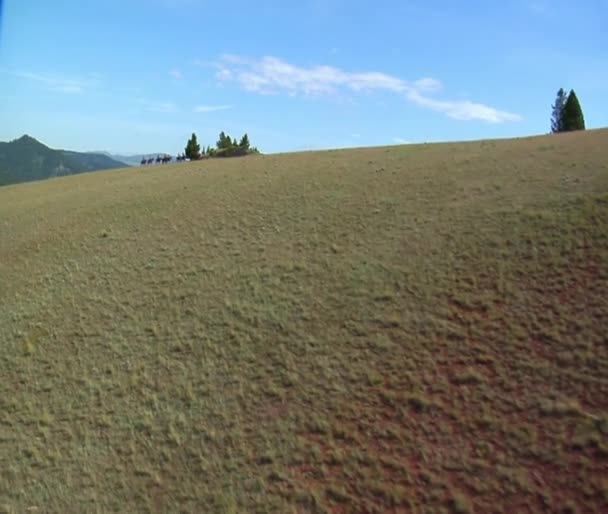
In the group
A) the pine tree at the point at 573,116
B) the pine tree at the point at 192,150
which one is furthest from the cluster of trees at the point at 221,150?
the pine tree at the point at 573,116

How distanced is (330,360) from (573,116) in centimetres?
4711

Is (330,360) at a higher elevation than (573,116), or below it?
below

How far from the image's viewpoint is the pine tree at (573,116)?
1890 inches

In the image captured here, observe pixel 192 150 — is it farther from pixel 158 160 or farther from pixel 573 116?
pixel 573 116

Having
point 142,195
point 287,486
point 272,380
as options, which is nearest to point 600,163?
point 272,380

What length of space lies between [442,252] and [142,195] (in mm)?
20205

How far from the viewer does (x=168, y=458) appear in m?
9.58

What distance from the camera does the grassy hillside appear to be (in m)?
8.23

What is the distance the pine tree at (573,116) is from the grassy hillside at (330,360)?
31.6 meters

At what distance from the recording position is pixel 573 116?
4841 cm

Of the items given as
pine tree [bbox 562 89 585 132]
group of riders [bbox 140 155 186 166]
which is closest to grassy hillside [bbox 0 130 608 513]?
pine tree [bbox 562 89 585 132]

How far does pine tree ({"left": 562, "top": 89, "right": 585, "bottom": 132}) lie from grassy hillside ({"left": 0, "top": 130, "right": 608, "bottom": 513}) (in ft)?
104

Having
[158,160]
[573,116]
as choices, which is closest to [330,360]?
[573,116]

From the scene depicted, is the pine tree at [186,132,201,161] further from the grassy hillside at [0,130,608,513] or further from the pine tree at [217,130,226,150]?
the grassy hillside at [0,130,608,513]
